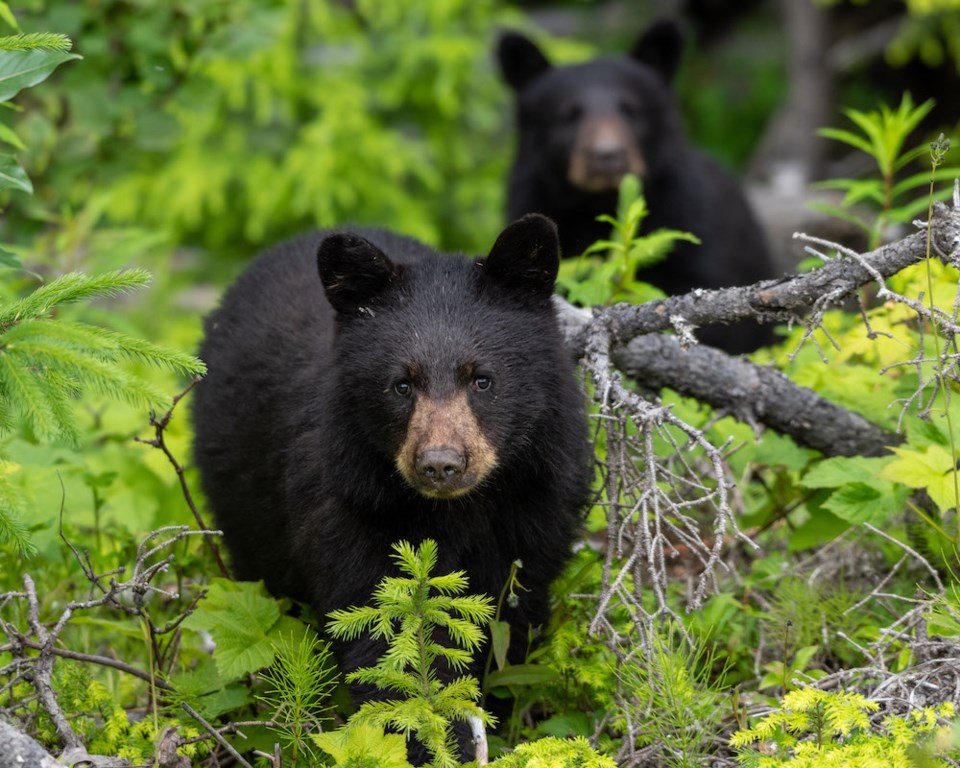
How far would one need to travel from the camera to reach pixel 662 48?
23.9ft

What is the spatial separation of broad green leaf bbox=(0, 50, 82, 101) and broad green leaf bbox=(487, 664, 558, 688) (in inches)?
74.0

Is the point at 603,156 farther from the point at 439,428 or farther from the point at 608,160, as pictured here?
the point at 439,428

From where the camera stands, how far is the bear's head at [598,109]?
265 inches

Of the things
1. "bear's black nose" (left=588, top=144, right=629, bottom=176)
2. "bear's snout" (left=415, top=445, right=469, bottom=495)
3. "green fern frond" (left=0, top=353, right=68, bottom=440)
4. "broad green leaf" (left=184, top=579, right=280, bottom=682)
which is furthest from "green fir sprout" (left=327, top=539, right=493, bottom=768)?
"bear's black nose" (left=588, top=144, right=629, bottom=176)

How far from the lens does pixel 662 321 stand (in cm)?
354

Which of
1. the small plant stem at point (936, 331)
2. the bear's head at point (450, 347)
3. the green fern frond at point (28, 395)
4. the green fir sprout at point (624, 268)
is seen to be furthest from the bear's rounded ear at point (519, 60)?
the green fern frond at point (28, 395)

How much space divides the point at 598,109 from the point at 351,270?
153 inches

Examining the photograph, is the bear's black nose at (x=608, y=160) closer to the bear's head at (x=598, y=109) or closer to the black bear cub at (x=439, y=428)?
the bear's head at (x=598, y=109)

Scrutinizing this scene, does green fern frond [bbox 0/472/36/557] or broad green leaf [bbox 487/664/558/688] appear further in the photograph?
broad green leaf [bbox 487/664/558/688]

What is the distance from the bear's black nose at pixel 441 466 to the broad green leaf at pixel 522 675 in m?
0.62

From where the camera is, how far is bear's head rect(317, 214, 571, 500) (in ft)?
10.5

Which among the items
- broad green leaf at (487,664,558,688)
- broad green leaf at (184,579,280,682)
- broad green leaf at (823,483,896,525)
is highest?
broad green leaf at (823,483,896,525)

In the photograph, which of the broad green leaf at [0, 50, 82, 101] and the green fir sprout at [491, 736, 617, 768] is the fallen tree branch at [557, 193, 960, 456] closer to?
the green fir sprout at [491, 736, 617, 768]

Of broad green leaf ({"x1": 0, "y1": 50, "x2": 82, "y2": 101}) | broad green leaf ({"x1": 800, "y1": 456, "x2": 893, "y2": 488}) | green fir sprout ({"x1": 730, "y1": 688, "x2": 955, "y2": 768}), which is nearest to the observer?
green fir sprout ({"x1": 730, "y1": 688, "x2": 955, "y2": 768})
